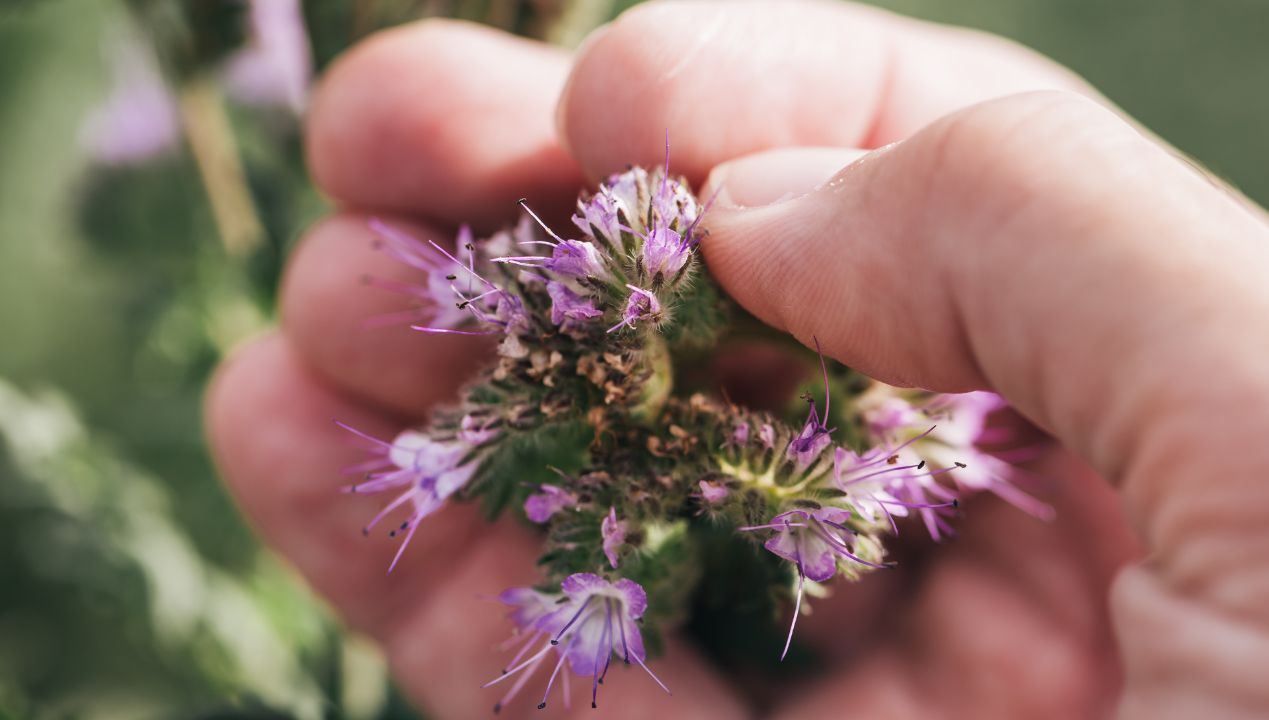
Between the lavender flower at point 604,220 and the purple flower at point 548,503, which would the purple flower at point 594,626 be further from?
the lavender flower at point 604,220

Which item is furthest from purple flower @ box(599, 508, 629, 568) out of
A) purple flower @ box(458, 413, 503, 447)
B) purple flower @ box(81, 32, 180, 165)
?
purple flower @ box(81, 32, 180, 165)

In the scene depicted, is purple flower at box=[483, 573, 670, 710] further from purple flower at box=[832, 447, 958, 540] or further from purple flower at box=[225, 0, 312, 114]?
purple flower at box=[225, 0, 312, 114]

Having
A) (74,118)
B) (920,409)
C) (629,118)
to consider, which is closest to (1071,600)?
(920,409)

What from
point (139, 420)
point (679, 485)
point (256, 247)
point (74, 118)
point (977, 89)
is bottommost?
point (139, 420)

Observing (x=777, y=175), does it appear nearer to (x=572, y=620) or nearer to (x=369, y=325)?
(x=572, y=620)

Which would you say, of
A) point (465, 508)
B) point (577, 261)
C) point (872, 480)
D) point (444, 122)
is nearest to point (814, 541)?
point (872, 480)

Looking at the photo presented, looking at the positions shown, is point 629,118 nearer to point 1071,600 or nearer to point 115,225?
point 1071,600

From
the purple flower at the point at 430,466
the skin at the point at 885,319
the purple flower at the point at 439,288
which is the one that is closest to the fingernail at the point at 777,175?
the skin at the point at 885,319
